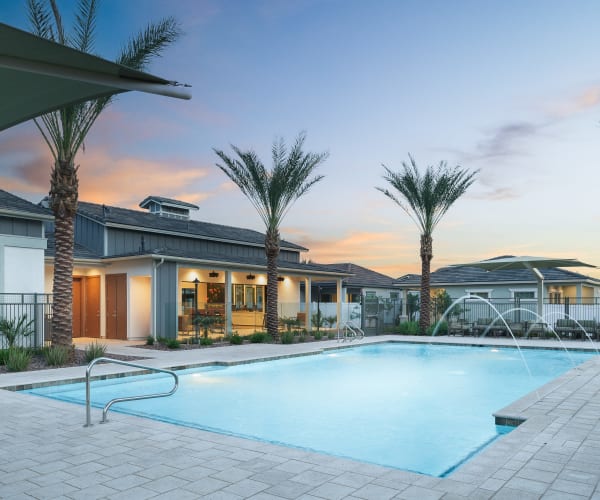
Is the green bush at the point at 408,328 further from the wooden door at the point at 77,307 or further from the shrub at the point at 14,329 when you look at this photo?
the shrub at the point at 14,329

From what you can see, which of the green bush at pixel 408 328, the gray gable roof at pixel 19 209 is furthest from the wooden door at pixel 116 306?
the green bush at pixel 408 328

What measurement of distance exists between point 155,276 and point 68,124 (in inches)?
307

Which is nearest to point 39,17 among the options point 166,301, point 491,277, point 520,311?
point 166,301

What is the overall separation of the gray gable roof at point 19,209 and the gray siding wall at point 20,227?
0.25 metres

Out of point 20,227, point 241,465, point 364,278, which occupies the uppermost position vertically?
point 20,227

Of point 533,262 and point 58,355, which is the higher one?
point 533,262

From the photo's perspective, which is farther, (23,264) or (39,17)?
(23,264)

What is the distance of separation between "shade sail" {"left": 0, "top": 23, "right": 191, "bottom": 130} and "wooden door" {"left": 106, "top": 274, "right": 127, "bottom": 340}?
1867cm

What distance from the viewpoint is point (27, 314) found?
53.7ft

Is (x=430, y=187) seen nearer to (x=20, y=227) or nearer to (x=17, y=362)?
(x=20, y=227)

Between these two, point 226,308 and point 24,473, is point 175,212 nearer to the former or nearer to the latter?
point 226,308

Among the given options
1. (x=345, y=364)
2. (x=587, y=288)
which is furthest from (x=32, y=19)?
(x=587, y=288)

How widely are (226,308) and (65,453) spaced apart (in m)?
16.7

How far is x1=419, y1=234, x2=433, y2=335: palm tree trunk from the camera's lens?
24.9 meters
